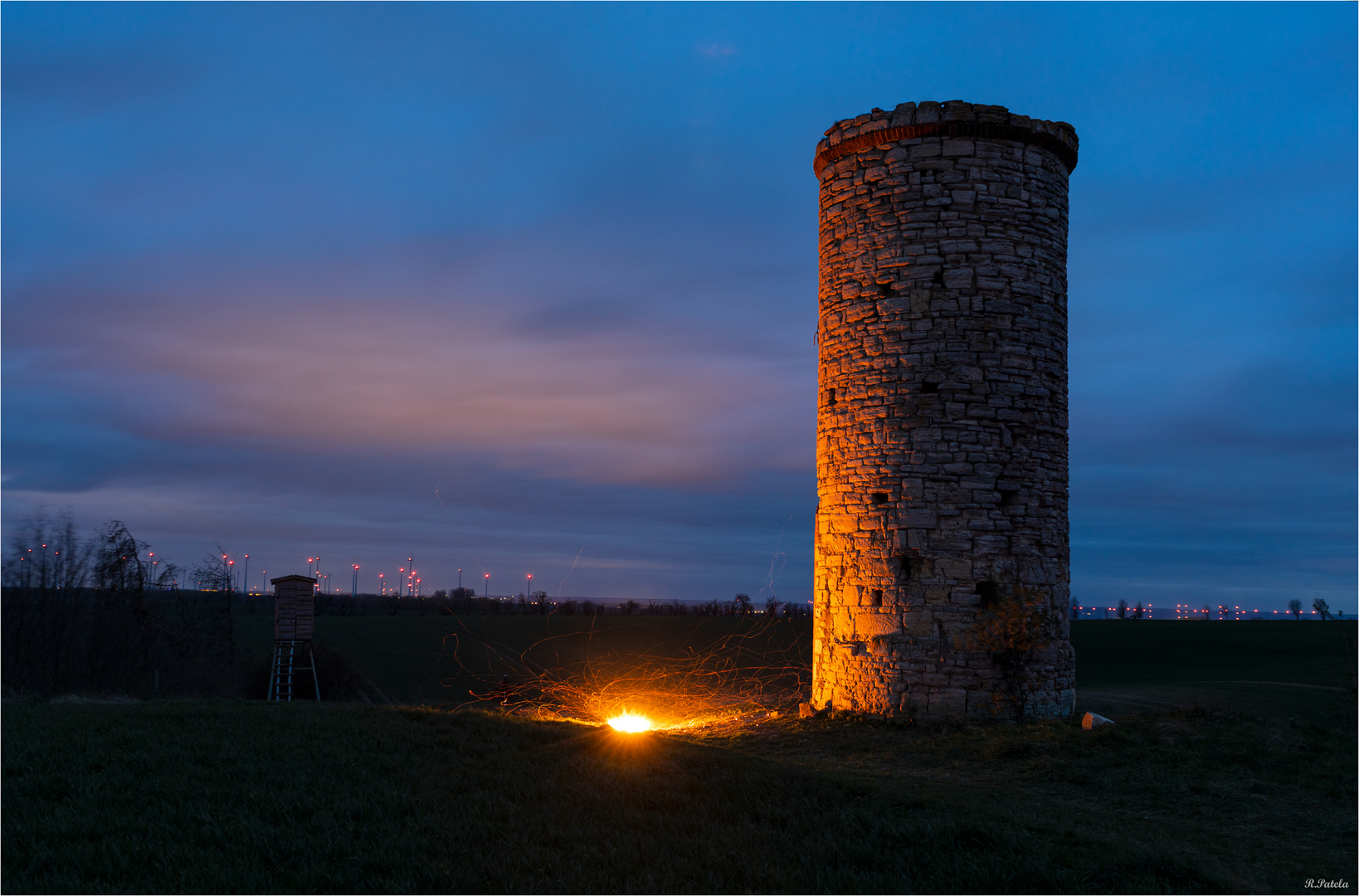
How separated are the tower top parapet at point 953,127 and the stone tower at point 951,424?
0.02m

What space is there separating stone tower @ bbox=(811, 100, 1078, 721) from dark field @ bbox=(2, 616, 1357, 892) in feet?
3.41

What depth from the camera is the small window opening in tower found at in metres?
11.4

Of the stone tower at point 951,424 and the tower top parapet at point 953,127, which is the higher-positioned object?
the tower top parapet at point 953,127

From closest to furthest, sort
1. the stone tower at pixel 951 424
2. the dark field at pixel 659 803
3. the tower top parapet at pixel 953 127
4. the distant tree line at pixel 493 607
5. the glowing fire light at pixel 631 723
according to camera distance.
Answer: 1. the dark field at pixel 659 803
2. the stone tower at pixel 951 424
3. the tower top parapet at pixel 953 127
4. the glowing fire light at pixel 631 723
5. the distant tree line at pixel 493 607

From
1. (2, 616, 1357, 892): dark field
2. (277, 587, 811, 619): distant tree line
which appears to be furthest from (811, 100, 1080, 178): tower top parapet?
(277, 587, 811, 619): distant tree line

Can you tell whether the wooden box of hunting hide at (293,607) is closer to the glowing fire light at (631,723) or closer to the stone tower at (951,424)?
the glowing fire light at (631,723)

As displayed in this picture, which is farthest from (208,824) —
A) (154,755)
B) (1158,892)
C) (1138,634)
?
(1138,634)

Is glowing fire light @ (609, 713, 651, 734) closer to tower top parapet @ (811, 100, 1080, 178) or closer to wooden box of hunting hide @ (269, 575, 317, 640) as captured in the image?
tower top parapet @ (811, 100, 1080, 178)

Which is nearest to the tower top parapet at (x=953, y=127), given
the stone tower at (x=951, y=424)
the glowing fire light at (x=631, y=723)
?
the stone tower at (x=951, y=424)

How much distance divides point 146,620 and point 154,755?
25.9 m

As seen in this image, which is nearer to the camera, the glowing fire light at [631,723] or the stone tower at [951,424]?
the stone tower at [951,424]

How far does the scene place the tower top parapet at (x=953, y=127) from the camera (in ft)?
39.1

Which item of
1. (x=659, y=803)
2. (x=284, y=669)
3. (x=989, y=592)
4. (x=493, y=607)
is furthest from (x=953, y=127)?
(x=493, y=607)

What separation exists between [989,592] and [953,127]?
683 cm
